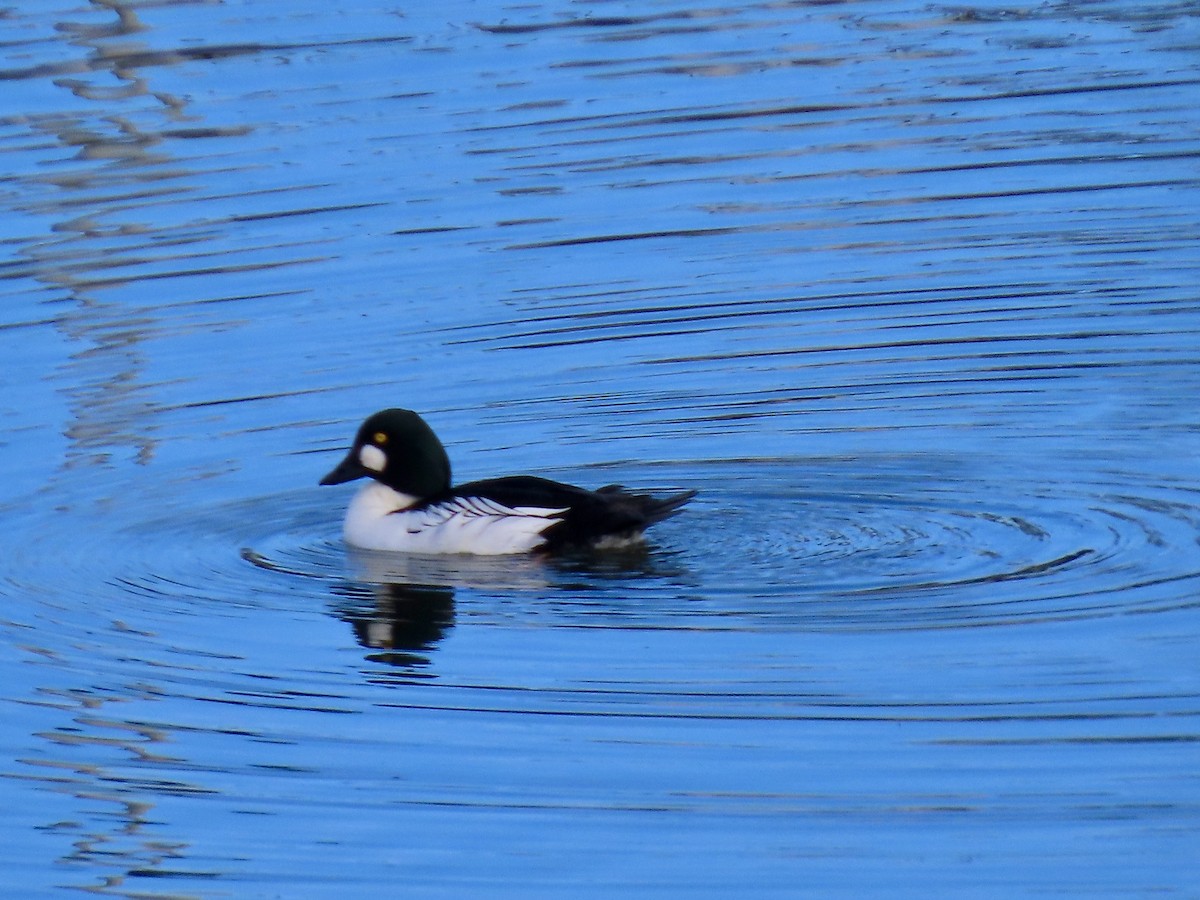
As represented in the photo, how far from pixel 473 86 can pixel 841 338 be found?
7218 millimetres

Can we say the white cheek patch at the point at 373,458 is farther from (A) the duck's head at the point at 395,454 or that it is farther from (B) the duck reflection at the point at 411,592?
(B) the duck reflection at the point at 411,592

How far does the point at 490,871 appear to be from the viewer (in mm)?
7324

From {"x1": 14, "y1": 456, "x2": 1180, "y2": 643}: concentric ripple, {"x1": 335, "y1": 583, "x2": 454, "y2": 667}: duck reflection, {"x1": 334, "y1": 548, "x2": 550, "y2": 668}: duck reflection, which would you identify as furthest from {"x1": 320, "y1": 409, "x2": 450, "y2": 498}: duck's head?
{"x1": 335, "y1": 583, "x2": 454, "y2": 667}: duck reflection

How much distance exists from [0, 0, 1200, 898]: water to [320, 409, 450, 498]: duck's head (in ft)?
1.47

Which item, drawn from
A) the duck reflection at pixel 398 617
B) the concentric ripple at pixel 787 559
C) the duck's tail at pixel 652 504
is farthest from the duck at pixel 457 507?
the duck reflection at pixel 398 617

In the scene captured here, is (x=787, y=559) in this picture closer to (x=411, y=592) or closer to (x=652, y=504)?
(x=652, y=504)

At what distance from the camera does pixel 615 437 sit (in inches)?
481

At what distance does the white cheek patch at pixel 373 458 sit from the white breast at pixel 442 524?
0.27ft

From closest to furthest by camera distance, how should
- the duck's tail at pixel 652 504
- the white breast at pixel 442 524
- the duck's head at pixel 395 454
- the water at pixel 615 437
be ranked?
the water at pixel 615 437
the duck's tail at pixel 652 504
the white breast at pixel 442 524
the duck's head at pixel 395 454

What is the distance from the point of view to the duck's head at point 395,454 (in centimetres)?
1150

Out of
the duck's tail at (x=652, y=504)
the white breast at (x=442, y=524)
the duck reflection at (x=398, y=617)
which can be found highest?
the duck's tail at (x=652, y=504)

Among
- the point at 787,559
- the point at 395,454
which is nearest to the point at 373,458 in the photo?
the point at 395,454

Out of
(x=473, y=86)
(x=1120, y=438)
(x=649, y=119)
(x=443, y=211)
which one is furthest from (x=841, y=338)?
(x=473, y=86)

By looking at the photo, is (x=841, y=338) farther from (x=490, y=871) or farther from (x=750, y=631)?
(x=490, y=871)
